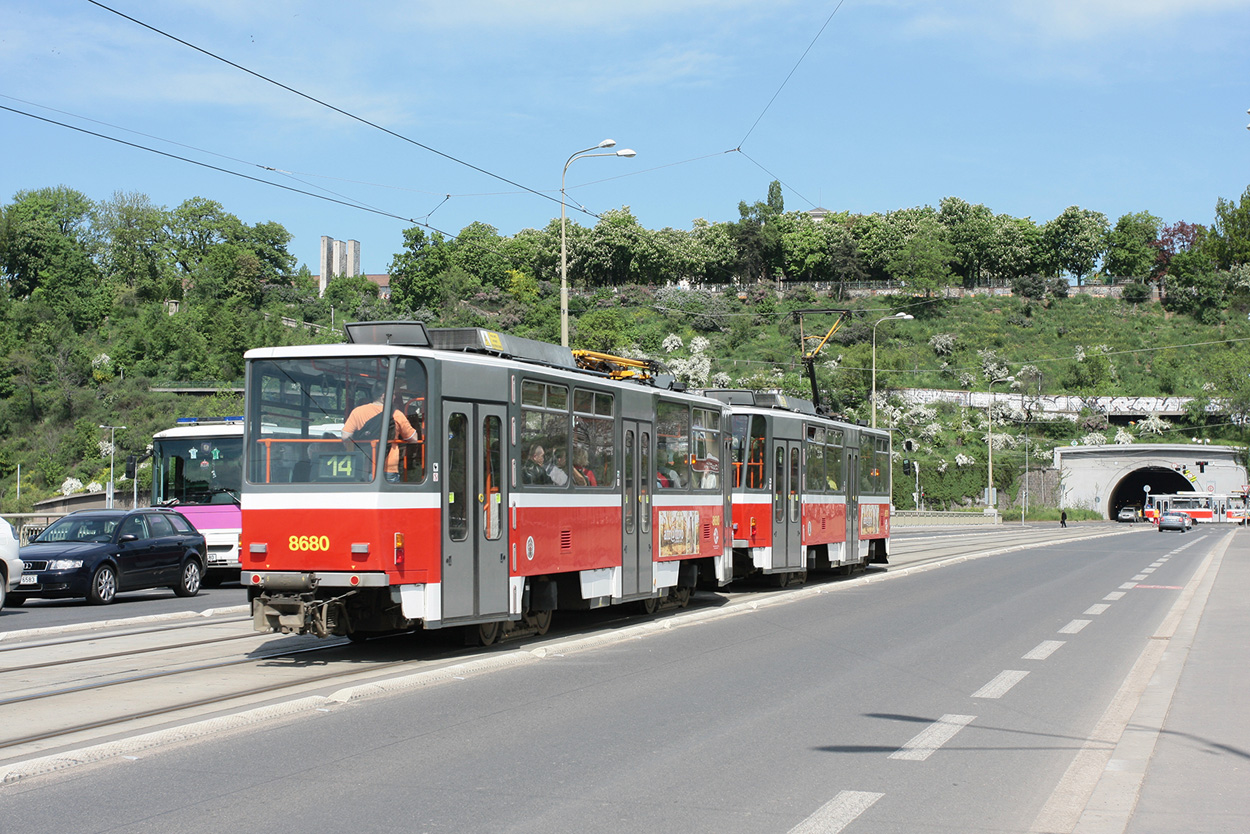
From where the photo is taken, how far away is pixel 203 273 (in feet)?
383

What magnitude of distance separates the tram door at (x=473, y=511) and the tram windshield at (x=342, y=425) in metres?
0.44

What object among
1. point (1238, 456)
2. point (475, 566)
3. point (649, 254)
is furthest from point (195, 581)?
point (649, 254)

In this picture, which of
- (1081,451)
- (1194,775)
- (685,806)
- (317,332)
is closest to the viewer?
(685,806)

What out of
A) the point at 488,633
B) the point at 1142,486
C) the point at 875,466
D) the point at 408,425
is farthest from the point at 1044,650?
the point at 1142,486

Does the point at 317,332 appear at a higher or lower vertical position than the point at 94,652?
higher

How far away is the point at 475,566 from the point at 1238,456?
94.1 meters

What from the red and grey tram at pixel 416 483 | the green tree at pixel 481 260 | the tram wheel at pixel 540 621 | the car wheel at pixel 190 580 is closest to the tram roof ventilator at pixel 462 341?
the red and grey tram at pixel 416 483


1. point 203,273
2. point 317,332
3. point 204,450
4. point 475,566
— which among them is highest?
point 203,273

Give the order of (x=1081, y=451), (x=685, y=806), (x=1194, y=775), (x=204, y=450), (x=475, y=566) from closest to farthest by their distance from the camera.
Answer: (x=685, y=806), (x=1194, y=775), (x=475, y=566), (x=204, y=450), (x=1081, y=451)

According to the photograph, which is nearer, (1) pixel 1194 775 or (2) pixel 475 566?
(1) pixel 1194 775

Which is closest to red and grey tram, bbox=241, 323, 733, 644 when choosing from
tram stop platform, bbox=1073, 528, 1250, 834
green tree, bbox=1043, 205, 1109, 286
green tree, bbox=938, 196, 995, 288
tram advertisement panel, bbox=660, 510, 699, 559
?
tram advertisement panel, bbox=660, 510, 699, 559

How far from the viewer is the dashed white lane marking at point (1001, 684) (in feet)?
33.6

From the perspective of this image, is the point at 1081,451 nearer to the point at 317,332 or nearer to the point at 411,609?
the point at 317,332

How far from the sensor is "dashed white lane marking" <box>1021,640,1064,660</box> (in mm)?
12742
